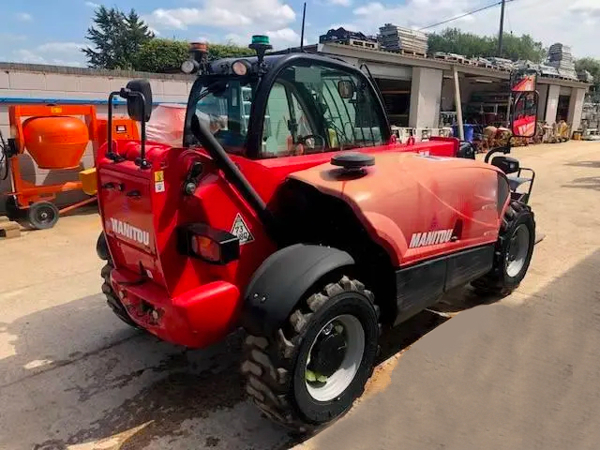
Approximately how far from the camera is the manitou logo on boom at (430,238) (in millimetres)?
3047

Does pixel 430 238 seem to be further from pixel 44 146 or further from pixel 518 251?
pixel 44 146

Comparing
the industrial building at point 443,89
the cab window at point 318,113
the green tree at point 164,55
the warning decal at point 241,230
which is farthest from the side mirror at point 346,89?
the green tree at point 164,55

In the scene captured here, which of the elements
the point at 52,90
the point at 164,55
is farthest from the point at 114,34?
the point at 52,90

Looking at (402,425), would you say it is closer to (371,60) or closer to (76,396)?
(76,396)

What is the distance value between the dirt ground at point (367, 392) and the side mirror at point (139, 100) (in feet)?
5.72

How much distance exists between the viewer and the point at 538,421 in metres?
2.75

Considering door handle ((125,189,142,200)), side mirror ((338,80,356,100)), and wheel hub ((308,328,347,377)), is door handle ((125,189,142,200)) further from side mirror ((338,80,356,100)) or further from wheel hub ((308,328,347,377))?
side mirror ((338,80,356,100))

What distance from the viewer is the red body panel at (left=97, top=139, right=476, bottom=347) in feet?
8.19

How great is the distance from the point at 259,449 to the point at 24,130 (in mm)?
6270

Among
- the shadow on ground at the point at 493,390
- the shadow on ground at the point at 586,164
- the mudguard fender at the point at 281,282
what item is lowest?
the shadow on ground at the point at 493,390

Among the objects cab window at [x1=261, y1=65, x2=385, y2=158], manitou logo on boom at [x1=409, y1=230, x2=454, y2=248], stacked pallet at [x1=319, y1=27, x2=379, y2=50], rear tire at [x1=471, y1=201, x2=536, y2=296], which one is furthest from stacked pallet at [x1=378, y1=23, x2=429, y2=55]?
manitou logo on boom at [x1=409, y1=230, x2=454, y2=248]

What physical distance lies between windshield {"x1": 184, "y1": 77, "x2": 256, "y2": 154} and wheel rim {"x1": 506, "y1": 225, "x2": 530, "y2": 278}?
2.75 metres

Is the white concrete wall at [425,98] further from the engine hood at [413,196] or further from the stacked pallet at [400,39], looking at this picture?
the engine hood at [413,196]

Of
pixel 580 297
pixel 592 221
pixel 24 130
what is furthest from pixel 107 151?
pixel 592 221
